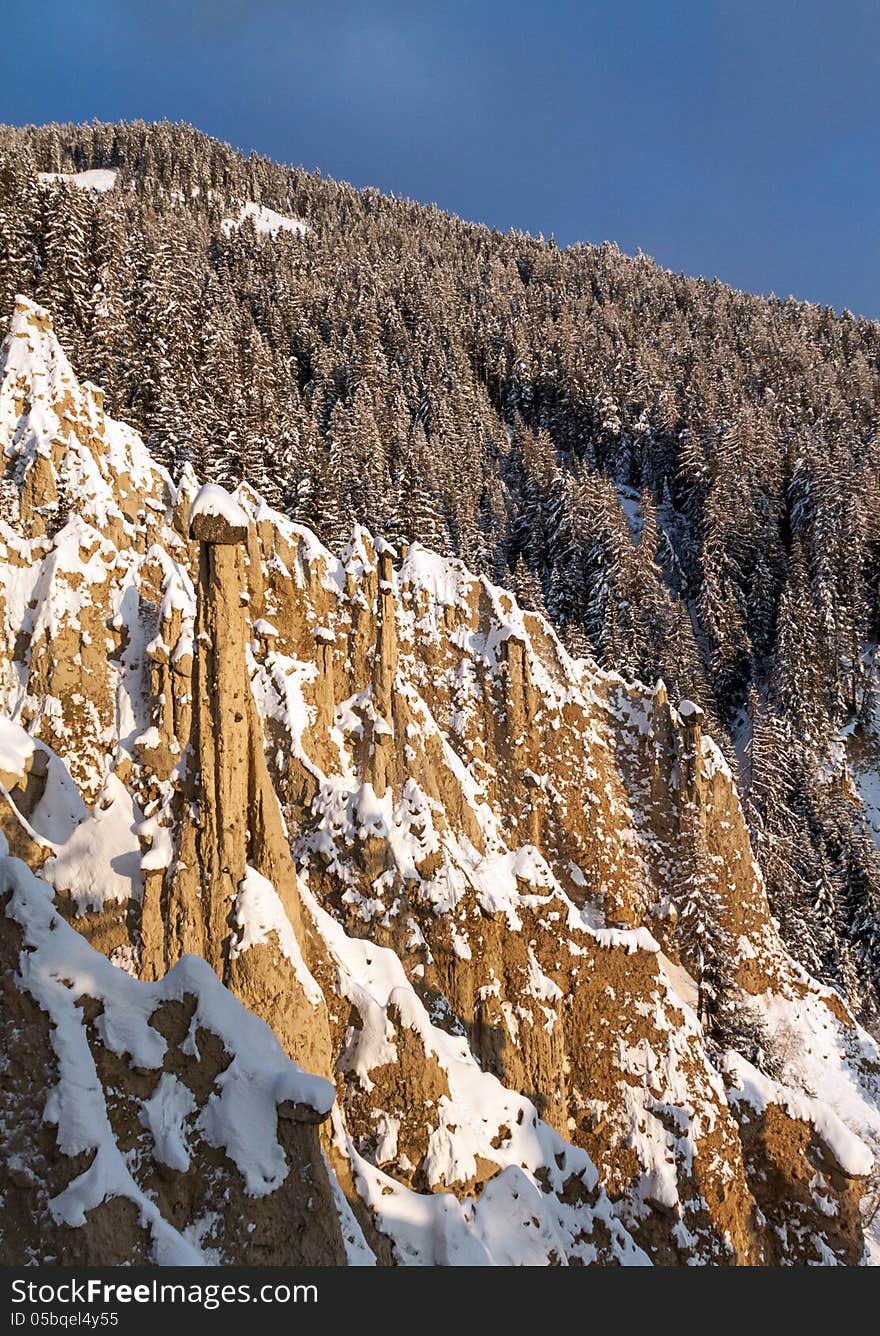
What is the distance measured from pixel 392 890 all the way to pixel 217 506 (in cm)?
1247

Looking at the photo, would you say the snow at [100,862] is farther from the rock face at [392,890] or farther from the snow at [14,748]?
the snow at [14,748]

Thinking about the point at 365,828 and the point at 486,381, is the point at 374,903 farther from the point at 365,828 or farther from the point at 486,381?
the point at 486,381

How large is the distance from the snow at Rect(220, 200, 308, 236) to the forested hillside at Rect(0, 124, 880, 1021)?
1620cm

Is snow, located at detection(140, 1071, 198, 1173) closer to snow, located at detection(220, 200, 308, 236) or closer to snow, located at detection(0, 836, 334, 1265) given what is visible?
snow, located at detection(0, 836, 334, 1265)

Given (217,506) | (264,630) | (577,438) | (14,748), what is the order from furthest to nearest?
(577,438) < (264,630) < (217,506) < (14,748)

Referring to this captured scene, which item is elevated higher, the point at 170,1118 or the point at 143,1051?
the point at 143,1051

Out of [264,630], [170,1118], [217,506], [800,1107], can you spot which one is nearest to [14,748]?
[217,506]

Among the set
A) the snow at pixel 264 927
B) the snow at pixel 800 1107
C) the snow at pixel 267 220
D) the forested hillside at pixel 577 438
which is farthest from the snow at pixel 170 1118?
the snow at pixel 267 220

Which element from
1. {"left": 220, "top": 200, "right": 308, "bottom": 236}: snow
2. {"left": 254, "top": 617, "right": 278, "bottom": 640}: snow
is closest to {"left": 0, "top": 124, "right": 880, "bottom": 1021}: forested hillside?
{"left": 220, "top": 200, "right": 308, "bottom": 236}: snow

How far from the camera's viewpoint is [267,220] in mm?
172875

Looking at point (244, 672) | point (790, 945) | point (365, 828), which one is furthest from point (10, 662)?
point (790, 945)

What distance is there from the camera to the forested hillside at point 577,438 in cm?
5125

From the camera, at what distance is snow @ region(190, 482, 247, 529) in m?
17.1

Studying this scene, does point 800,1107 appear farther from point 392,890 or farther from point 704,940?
point 392,890
